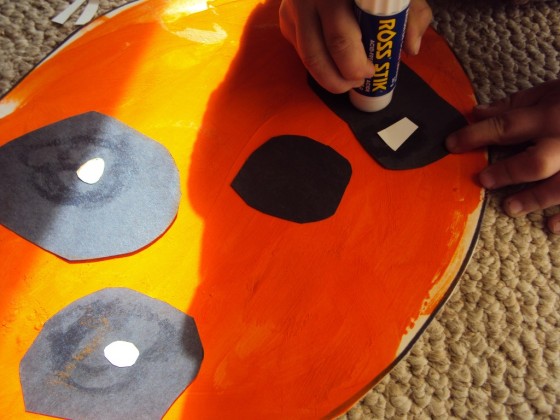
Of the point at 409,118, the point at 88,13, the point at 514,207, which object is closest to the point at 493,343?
the point at 514,207

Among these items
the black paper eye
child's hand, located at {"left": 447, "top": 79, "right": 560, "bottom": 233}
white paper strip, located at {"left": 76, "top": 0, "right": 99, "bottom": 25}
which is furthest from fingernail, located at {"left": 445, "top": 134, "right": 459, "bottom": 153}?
white paper strip, located at {"left": 76, "top": 0, "right": 99, "bottom": 25}

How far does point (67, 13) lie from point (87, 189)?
12.0 inches

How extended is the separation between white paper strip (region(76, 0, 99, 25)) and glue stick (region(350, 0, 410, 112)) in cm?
37

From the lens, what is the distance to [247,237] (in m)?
0.53

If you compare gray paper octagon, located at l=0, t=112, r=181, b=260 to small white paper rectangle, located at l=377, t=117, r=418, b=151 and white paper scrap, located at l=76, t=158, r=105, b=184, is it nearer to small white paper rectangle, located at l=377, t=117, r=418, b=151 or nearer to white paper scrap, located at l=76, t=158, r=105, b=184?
white paper scrap, located at l=76, t=158, r=105, b=184

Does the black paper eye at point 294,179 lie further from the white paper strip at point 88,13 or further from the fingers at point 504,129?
the white paper strip at point 88,13

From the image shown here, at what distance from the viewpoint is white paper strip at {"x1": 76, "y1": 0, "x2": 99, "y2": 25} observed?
2.34ft

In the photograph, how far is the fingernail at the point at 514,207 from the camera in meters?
0.55

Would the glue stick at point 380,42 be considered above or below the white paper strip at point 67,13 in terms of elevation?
below

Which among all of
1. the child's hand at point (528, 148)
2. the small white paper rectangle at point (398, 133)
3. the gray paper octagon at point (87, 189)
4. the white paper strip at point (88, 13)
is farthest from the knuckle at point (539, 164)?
the white paper strip at point (88, 13)

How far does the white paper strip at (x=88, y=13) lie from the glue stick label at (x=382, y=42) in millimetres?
392

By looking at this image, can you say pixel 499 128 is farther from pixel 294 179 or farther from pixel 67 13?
pixel 67 13

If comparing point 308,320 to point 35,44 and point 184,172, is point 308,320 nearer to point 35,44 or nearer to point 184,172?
point 184,172

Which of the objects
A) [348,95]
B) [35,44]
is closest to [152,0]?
[35,44]
